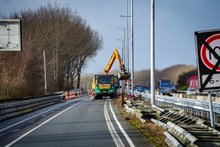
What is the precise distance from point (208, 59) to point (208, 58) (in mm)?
23

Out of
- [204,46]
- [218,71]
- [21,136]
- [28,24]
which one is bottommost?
[21,136]

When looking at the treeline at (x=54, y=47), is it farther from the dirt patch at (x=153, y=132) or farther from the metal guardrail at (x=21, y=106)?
the dirt patch at (x=153, y=132)

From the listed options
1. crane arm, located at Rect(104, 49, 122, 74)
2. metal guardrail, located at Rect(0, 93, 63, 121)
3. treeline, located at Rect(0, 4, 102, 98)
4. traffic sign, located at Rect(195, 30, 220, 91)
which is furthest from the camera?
treeline, located at Rect(0, 4, 102, 98)

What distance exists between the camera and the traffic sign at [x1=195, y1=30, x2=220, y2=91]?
29.7ft

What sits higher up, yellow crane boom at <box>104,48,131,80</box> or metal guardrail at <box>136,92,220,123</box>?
yellow crane boom at <box>104,48,131,80</box>

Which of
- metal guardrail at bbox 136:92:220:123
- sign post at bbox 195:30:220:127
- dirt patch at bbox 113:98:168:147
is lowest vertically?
dirt patch at bbox 113:98:168:147

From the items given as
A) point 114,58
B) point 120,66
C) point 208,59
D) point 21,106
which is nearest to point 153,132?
point 208,59

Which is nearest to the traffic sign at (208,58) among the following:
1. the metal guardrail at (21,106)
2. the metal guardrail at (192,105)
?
the metal guardrail at (192,105)

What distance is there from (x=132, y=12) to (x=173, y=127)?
30.3 meters

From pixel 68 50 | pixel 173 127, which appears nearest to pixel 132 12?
pixel 68 50

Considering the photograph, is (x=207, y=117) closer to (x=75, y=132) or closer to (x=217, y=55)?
(x=75, y=132)

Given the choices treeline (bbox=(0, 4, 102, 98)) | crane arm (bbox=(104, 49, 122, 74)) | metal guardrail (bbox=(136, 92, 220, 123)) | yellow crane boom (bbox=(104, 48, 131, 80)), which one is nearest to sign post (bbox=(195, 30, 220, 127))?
metal guardrail (bbox=(136, 92, 220, 123))

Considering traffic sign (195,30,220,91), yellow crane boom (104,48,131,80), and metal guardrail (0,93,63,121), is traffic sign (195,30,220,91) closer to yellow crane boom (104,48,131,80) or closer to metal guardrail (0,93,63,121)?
metal guardrail (0,93,63,121)

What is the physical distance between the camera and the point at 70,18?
67375 millimetres
